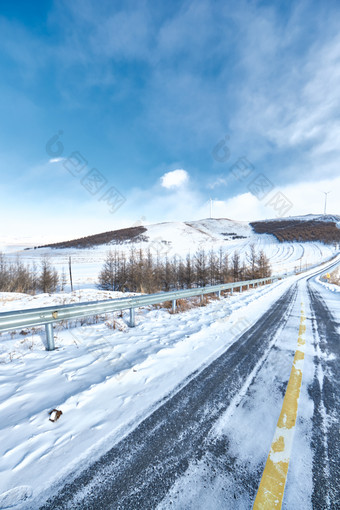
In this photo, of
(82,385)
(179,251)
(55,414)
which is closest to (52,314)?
(82,385)

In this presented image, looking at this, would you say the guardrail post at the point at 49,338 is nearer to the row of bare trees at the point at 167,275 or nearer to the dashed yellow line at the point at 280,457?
the dashed yellow line at the point at 280,457

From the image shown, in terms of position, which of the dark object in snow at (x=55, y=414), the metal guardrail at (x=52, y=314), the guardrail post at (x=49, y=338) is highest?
the metal guardrail at (x=52, y=314)

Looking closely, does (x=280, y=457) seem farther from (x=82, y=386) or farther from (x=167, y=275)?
(x=167, y=275)

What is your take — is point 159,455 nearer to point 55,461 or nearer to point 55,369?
point 55,461

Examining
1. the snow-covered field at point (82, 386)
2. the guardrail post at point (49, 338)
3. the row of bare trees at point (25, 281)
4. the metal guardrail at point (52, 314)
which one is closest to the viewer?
the snow-covered field at point (82, 386)

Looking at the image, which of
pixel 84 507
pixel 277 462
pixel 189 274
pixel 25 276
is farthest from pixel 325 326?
pixel 25 276

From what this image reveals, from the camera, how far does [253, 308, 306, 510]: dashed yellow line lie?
1.37m

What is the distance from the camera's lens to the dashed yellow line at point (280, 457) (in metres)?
1.37

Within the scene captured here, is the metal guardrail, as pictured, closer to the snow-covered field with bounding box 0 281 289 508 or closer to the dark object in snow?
the snow-covered field with bounding box 0 281 289 508

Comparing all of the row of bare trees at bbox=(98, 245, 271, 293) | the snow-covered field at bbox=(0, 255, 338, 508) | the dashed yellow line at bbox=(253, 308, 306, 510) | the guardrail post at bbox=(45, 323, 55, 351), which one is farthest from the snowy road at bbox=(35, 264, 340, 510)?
the row of bare trees at bbox=(98, 245, 271, 293)

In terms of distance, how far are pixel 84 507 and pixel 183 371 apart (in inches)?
77.5

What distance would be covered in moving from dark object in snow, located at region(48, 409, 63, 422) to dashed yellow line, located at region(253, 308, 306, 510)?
6.45 feet

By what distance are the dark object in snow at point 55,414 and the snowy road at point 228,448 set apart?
0.78 meters

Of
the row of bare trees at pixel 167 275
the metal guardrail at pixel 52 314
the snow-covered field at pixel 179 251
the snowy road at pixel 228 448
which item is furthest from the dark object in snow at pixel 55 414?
the snow-covered field at pixel 179 251
